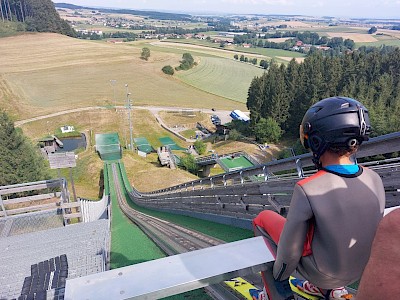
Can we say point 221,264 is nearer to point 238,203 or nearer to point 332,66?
point 238,203

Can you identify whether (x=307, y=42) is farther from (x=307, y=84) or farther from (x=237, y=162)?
(x=237, y=162)

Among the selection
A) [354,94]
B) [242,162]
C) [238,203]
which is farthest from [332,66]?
[238,203]

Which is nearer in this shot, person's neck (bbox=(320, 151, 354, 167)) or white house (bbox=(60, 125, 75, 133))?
person's neck (bbox=(320, 151, 354, 167))

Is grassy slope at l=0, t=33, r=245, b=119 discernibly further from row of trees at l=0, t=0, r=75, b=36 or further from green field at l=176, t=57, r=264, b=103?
row of trees at l=0, t=0, r=75, b=36

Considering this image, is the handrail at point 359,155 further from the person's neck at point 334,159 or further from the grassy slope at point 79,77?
the grassy slope at point 79,77

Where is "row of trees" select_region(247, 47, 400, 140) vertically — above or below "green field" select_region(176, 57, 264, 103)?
above

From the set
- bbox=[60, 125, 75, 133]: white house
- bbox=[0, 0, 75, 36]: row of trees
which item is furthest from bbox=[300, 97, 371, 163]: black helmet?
bbox=[0, 0, 75, 36]: row of trees

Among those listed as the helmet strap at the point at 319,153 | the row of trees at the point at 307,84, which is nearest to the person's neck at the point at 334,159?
the helmet strap at the point at 319,153
